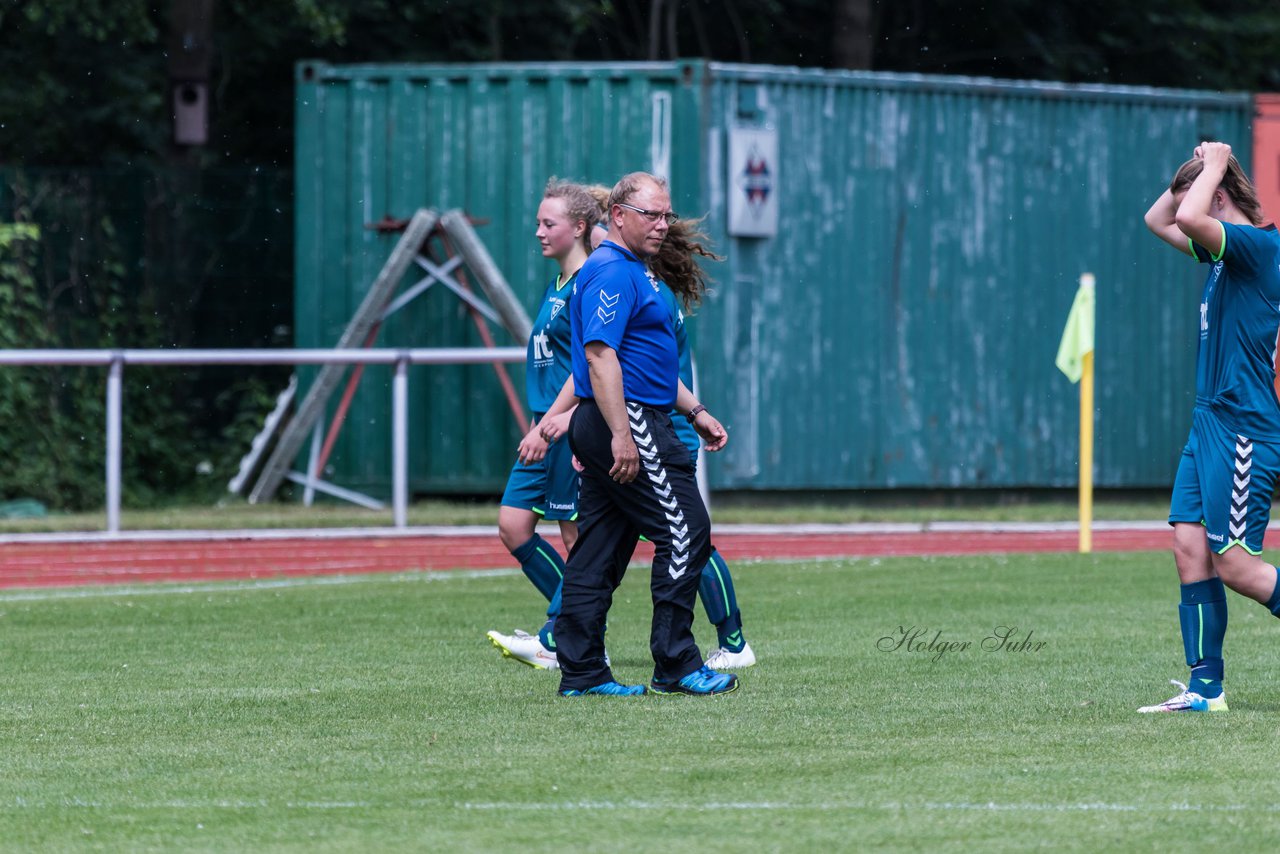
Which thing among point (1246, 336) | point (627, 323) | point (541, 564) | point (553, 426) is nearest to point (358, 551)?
point (541, 564)

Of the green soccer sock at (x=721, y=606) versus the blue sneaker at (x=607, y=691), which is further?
the green soccer sock at (x=721, y=606)

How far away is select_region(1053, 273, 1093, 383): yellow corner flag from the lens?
1373 cm

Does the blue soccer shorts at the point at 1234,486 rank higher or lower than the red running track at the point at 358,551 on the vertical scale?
higher

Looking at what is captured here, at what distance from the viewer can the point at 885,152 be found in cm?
1817

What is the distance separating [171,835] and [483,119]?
1317cm

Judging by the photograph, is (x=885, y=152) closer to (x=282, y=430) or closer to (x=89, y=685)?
(x=282, y=430)

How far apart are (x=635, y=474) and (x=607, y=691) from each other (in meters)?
0.80

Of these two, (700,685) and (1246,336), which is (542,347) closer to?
(700,685)

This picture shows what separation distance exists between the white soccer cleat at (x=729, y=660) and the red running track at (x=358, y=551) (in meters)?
5.12

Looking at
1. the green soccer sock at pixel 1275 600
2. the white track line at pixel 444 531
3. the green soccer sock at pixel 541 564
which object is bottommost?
the white track line at pixel 444 531

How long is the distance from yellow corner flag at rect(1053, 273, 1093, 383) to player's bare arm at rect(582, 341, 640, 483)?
719 centimetres

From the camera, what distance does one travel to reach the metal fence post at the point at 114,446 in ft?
48.7

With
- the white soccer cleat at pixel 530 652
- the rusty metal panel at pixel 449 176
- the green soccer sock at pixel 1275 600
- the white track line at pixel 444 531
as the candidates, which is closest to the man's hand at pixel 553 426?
the white soccer cleat at pixel 530 652

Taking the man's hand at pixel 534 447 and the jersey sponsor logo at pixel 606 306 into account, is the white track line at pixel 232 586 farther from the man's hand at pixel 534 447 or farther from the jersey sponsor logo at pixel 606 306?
the jersey sponsor logo at pixel 606 306
